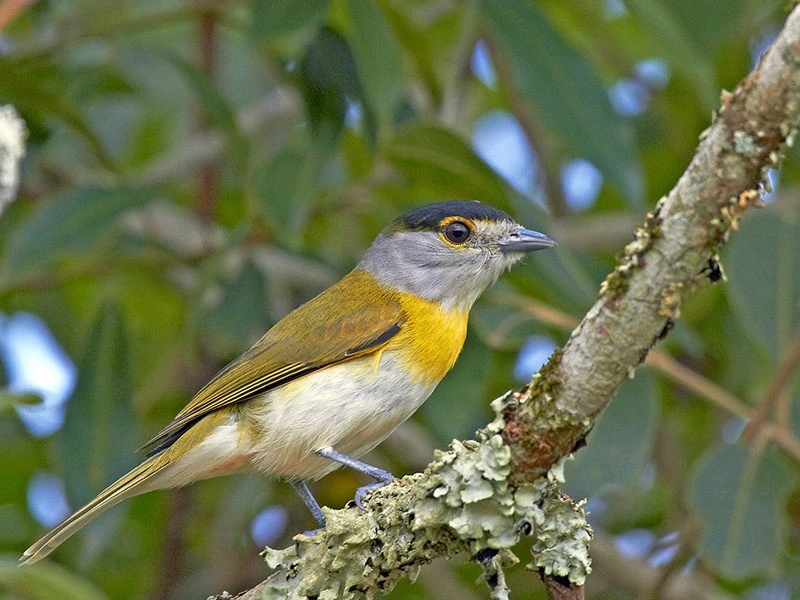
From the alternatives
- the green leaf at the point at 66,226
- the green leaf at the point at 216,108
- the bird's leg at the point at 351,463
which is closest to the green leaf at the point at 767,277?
the bird's leg at the point at 351,463

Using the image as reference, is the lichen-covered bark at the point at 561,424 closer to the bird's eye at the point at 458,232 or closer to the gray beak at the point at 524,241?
the gray beak at the point at 524,241

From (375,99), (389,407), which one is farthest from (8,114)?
(389,407)

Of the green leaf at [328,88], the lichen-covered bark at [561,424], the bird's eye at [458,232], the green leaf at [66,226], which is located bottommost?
the lichen-covered bark at [561,424]

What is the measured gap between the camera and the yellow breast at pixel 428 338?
396cm

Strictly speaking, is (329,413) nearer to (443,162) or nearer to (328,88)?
(443,162)

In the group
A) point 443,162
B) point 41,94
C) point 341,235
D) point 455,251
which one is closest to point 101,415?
point 41,94

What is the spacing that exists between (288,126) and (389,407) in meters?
2.99

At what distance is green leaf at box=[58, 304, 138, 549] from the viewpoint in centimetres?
456

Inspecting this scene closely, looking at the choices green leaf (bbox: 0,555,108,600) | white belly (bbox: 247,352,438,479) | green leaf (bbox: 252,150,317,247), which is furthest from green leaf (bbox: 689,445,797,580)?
green leaf (bbox: 0,555,108,600)

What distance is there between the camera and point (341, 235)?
6.42 m

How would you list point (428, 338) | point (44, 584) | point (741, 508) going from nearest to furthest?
point (44, 584), point (428, 338), point (741, 508)

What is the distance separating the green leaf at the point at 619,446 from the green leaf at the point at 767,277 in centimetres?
52

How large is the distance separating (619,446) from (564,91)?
152 centimetres

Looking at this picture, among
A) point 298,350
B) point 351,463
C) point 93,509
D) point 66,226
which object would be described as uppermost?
point 66,226
